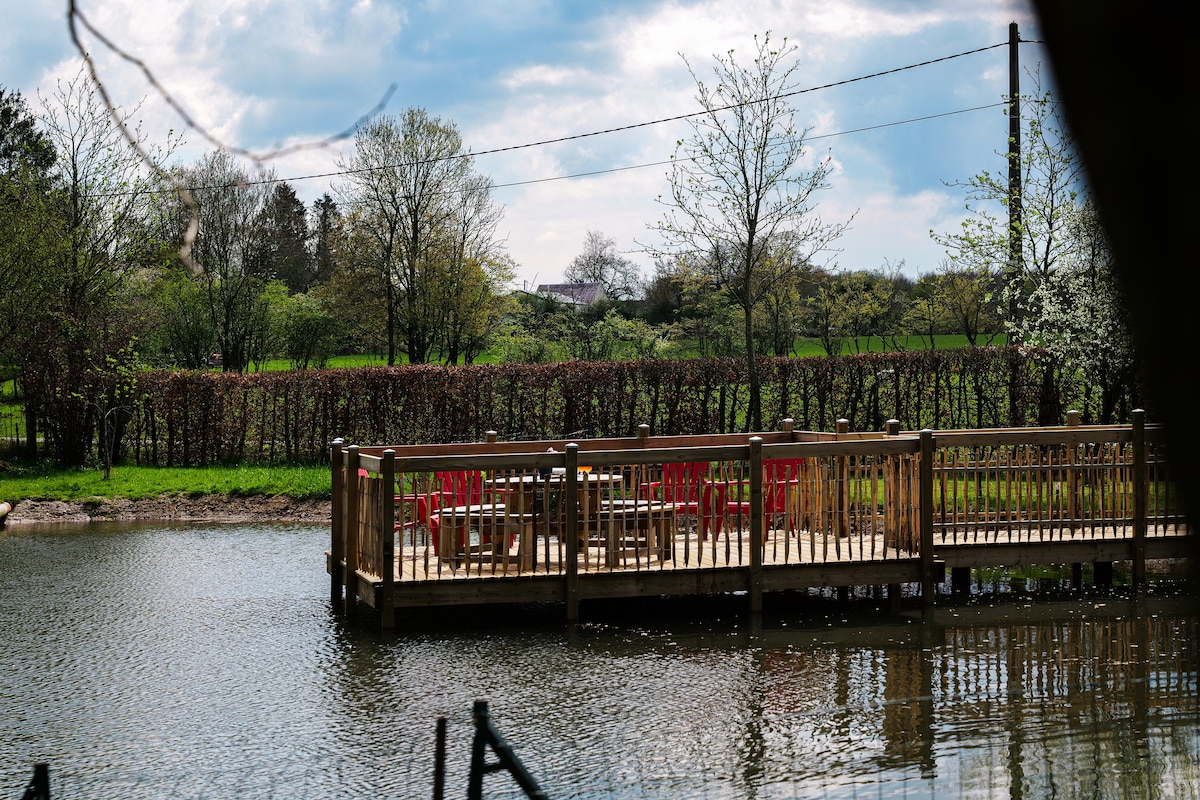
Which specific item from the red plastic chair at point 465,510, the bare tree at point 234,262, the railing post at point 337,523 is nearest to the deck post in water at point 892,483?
the red plastic chair at point 465,510

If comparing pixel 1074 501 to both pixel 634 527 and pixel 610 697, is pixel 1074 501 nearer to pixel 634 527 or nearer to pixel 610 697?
pixel 634 527

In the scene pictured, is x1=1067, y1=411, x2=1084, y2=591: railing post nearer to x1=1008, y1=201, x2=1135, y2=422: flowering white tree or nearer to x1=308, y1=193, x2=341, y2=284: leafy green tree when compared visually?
x1=1008, y1=201, x2=1135, y2=422: flowering white tree

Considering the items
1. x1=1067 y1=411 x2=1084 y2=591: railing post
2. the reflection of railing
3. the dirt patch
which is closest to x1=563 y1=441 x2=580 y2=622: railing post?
x1=1067 y1=411 x2=1084 y2=591: railing post

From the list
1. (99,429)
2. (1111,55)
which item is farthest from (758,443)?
(99,429)

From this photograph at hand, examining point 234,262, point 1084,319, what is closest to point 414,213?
point 234,262

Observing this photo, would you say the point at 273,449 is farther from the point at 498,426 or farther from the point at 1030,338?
the point at 1030,338

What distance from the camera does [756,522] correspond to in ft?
32.9

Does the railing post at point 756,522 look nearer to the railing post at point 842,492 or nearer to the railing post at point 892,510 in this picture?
the railing post at point 842,492

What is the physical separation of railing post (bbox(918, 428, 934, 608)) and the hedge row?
10.9m

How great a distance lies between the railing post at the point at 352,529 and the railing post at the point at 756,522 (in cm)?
352

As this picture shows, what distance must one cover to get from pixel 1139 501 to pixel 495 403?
42.3 feet

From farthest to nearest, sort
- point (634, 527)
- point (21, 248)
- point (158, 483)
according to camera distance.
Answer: point (21, 248)
point (158, 483)
point (634, 527)

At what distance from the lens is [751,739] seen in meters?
6.83

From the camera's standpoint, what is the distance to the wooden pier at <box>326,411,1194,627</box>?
972cm
